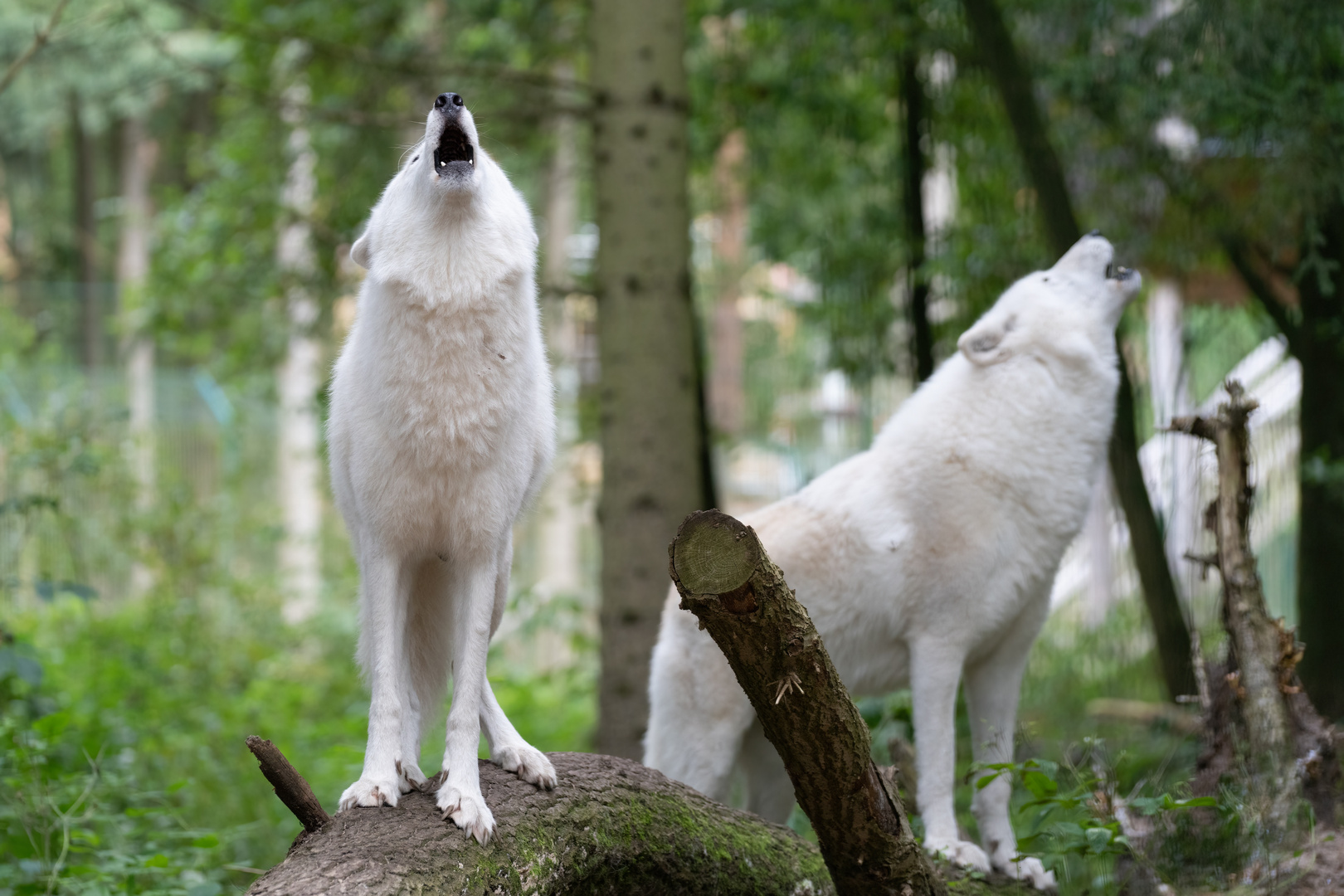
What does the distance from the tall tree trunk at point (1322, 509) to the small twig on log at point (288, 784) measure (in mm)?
4691

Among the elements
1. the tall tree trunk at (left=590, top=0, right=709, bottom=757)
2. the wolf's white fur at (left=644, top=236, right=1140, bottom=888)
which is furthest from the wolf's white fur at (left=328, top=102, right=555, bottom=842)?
the tall tree trunk at (left=590, top=0, right=709, bottom=757)

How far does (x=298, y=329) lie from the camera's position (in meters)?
7.78

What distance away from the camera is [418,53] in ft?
23.6

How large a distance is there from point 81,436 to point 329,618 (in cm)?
560

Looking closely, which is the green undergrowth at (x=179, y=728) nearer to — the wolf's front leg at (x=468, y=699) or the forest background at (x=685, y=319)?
the forest background at (x=685, y=319)

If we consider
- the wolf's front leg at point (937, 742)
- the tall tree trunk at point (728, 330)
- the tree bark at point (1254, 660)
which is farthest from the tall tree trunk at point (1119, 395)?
the tall tree trunk at point (728, 330)

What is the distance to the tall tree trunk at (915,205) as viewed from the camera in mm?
7059

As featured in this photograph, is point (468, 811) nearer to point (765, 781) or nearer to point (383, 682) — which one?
point (383, 682)

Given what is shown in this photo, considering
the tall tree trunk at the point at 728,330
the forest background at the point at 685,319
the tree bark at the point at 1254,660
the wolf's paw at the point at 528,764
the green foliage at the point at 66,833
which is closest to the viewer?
the wolf's paw at the point at 528,764

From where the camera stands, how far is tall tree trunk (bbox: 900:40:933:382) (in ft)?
23.2

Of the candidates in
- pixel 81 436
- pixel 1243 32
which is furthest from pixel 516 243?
pixel 81 436

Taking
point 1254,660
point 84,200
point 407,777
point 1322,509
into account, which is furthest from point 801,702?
point 84,200

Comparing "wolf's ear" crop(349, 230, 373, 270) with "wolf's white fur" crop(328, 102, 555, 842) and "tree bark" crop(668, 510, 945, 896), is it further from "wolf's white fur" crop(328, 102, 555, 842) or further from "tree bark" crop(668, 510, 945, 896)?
"tree bark" crop(668, 510, 945, 896)

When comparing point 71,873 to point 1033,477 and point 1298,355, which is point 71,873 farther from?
point 1298,355
